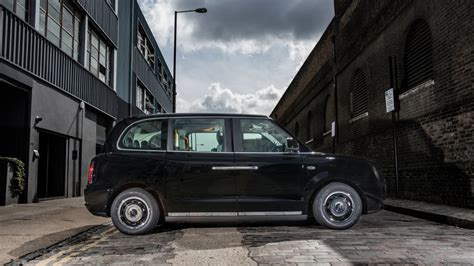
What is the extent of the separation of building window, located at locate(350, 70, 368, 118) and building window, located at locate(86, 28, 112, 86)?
10876mm

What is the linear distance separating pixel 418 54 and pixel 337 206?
6.52m

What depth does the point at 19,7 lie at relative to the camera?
12.5m

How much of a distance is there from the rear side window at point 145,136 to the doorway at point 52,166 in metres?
10.0

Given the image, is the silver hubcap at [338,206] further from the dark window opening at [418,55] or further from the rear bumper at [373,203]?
the dark window opening at [418,55]

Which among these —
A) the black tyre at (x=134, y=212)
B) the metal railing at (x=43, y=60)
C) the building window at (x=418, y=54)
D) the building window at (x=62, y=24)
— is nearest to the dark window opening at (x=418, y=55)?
the building window at (x=418, y=54)

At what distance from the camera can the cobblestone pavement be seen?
4.61 m

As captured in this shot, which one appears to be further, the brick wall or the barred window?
the barred window

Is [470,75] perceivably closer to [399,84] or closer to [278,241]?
[399,84]

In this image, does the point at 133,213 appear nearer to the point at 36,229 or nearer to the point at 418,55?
the point at 36,229

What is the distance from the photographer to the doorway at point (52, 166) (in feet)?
50.4

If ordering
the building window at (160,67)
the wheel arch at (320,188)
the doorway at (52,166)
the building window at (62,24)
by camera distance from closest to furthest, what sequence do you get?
1. the wheel arch at (320,188)
2. the building window at (62,24)
3. the doorway at (52,166)
4. the building window at (160,67)

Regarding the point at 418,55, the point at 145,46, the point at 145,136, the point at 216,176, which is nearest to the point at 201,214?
the point at 216,176

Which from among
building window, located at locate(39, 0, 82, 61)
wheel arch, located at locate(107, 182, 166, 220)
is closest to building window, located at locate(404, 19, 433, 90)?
wheel arch, located at locate(107, 182, 166, 220)

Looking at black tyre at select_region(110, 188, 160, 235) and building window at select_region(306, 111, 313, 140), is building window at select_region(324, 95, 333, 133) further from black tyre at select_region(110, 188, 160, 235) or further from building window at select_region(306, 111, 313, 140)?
black tyre at select_region(110, 188, 160, 235)
